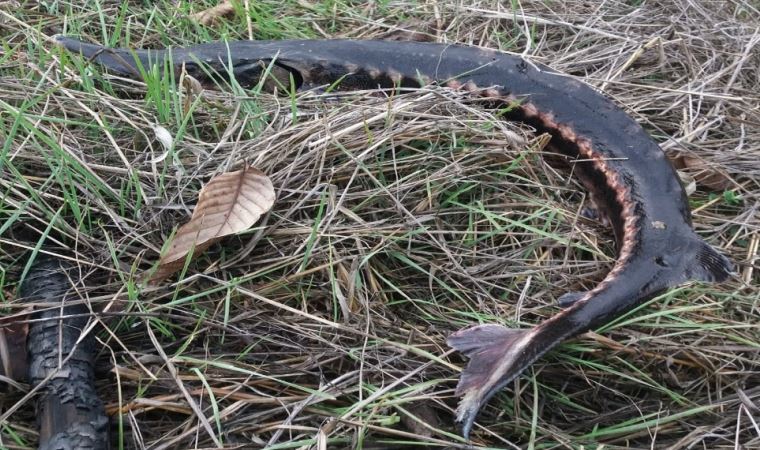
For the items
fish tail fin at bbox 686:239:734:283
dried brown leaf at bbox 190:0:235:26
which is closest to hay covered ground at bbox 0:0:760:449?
fish tail fin at bbox 686:239:734:283

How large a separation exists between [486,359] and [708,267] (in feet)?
2.60

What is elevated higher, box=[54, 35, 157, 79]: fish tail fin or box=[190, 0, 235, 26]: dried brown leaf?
box=[190, 0, 235, 26]: dried brown leaf

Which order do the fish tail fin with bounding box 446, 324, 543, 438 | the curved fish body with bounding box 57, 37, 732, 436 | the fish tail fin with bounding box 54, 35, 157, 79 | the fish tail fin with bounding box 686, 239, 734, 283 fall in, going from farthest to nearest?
1. the fish tail fin with bounding box 54, 35, 157, 79
2. the fish tail fin with bounding box 686, 239, 734, 283
3. the curved fish body with bounding box 57, 37, 732, 436
4. the fish tail fin with bounding box 446, 324, 543, 438

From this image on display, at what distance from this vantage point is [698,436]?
5.42 feet

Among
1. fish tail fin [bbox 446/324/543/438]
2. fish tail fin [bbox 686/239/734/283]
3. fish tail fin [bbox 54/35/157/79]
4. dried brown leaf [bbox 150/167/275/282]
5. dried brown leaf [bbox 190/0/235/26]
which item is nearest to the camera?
fish tail fin [bbox 446/324/543/438]

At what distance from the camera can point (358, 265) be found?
6.27 feet

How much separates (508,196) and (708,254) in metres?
0.59

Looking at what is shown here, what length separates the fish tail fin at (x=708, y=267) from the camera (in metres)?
1.99

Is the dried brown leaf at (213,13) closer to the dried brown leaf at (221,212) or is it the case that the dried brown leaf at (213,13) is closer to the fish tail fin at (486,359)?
the dried brown leaf at (221,212)

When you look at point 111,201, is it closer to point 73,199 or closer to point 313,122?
point 73,199

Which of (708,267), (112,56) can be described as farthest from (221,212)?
(708,267)

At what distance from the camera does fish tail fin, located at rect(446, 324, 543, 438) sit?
1.59 meters

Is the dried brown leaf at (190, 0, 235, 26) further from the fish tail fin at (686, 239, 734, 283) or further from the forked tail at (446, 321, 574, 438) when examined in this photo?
the fish tail fin at (686, 239, 734, 283)

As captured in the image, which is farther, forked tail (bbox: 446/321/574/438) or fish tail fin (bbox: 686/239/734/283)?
fish tail fin (bbox: 686/239/734/283)
